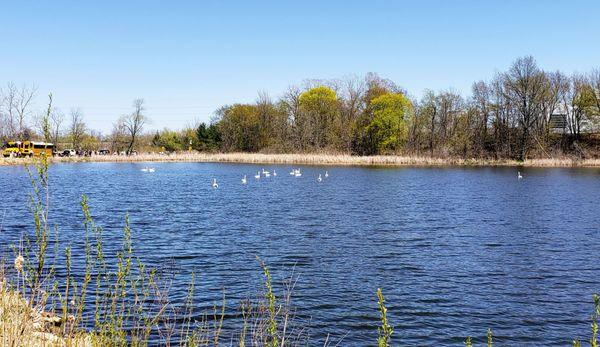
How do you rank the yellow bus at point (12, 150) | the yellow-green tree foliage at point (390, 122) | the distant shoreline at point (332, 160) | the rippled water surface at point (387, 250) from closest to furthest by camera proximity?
1. the rippled water surface at point (387, 250)
2. the distant shoreline at point (332, 160)
3. the yellow bus at point (12, 150)
4. the yellow-green tree foliage at point (390, 122)

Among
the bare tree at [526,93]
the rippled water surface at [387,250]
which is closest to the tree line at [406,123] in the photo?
the bare tree at [526,93]

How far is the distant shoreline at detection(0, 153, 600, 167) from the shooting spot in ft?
221

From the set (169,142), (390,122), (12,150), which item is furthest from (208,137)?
(390,122)

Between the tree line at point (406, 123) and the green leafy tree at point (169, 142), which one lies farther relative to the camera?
the green leafy tree at point (169, 142)

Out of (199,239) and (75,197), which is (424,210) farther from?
(75,197)

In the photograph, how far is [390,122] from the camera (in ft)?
269

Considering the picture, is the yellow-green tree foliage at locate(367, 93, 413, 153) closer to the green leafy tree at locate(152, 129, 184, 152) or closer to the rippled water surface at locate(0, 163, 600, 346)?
the green leafy tree at locate(152, 129, 184, 152)

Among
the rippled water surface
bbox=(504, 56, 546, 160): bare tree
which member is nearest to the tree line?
bbox=(504, 56, 546, 160): bare tree

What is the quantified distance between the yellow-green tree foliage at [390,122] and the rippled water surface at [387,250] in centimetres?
4654

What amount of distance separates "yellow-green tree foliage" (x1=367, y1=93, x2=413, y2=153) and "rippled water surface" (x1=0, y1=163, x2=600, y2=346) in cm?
4654

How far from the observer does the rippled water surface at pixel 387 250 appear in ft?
36.7

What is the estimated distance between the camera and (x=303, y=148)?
88938mm

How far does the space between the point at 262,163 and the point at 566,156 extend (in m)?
43.7

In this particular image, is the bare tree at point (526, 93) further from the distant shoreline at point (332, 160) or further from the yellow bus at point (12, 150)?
the yellow bus at point (12, 150)
